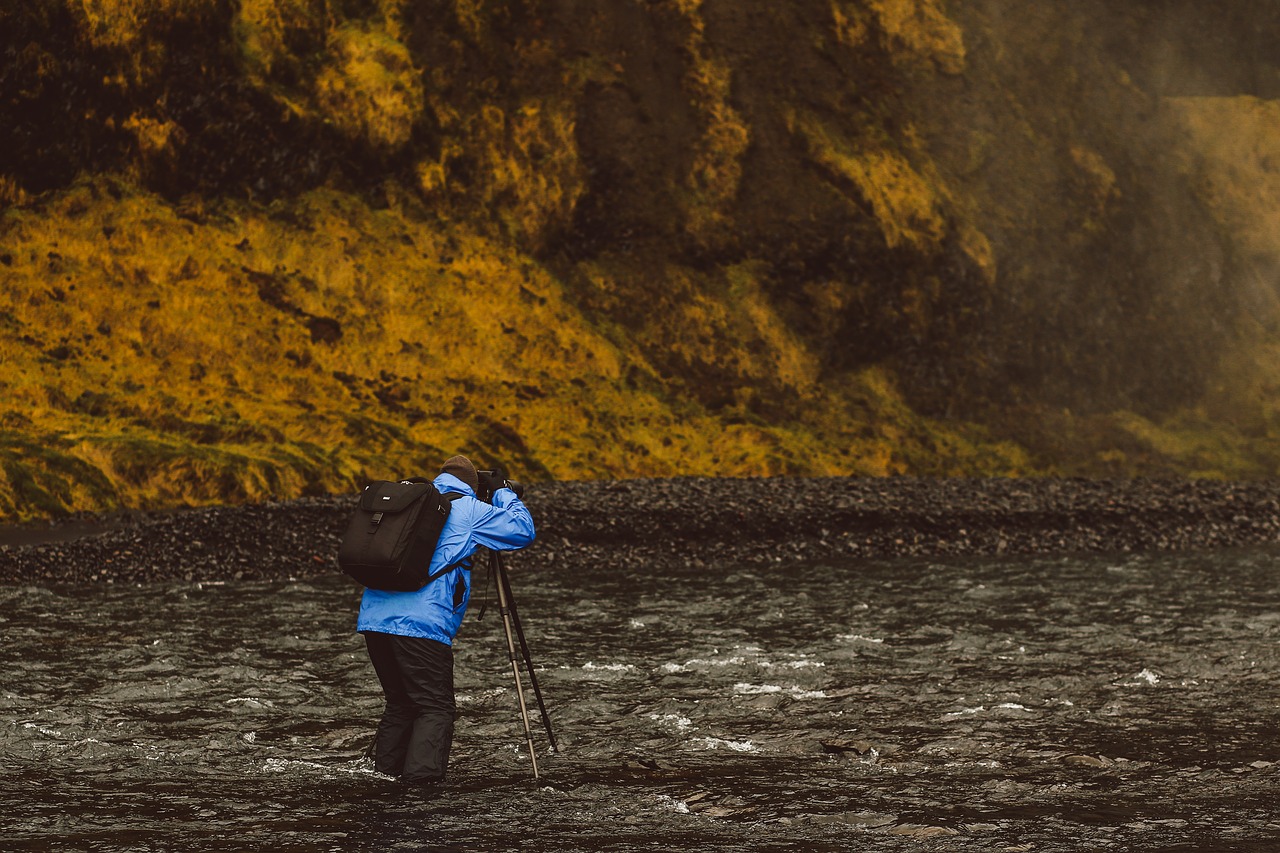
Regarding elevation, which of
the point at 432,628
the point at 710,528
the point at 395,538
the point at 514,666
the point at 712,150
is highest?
the point at 712,150

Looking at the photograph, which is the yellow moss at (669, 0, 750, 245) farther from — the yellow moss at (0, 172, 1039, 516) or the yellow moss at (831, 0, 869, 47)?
the yellow moss at (831, 0, 869, 47)

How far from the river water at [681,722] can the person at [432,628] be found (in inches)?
13.4

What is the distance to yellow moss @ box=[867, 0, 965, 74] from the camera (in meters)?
61.4

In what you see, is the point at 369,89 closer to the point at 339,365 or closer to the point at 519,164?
the point at 519,164

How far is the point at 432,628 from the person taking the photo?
33.5ft

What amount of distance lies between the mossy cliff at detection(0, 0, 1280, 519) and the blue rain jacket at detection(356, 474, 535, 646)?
21.7 m

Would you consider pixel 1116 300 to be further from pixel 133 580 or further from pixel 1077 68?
pixel 133 580

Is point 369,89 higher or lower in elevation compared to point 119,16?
lower

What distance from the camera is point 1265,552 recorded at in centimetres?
2997

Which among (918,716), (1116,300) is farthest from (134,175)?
(1116,300)

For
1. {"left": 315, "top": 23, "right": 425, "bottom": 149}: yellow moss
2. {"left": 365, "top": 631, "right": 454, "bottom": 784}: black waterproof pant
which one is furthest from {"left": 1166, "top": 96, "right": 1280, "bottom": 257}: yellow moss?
{"left": 365, "top": 631, "right": 454, "bottom": 784}: black waterproof pant

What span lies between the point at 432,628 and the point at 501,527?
91cm

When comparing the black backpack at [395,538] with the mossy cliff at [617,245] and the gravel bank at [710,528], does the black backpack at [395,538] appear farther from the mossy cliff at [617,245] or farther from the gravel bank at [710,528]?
the mossy cliff at [617,245]

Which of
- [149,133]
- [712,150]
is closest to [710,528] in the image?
[149,133]
